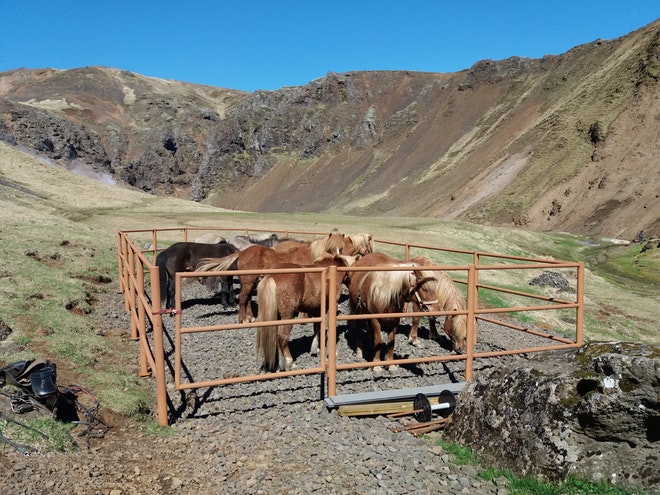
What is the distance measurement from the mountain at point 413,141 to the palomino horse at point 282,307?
44131mm

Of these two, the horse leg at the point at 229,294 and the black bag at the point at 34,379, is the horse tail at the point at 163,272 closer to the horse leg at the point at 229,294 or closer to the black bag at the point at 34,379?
the horse leg at the point at 229,294

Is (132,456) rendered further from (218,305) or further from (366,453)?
(218,305)

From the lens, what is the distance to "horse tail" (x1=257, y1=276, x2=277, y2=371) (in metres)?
7.24

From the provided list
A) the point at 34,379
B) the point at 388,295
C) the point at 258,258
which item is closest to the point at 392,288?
the point at 388,295

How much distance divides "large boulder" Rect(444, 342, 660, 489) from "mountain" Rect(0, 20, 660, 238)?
4536cm

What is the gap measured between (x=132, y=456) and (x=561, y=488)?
405 cm

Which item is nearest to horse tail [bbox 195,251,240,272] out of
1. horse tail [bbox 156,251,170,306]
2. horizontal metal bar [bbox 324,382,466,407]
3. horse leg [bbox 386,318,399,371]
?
horse tail [bbox 156,251,170,306]

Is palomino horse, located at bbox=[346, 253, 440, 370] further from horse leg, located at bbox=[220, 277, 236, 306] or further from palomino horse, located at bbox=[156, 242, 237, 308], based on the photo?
palomino horse, located at bbox=[156, 242, 237, 308]

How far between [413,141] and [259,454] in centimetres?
10233

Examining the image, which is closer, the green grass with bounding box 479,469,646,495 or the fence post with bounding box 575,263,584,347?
the green grass with bounding box 479,469,646,495

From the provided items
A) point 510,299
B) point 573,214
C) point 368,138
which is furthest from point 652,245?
point 368,138

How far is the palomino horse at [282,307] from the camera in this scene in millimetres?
7262

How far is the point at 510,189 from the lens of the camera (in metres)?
60.3

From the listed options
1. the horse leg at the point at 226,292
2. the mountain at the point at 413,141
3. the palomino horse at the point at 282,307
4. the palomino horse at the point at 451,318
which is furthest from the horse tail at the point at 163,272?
the mountain at the point at 413,141
